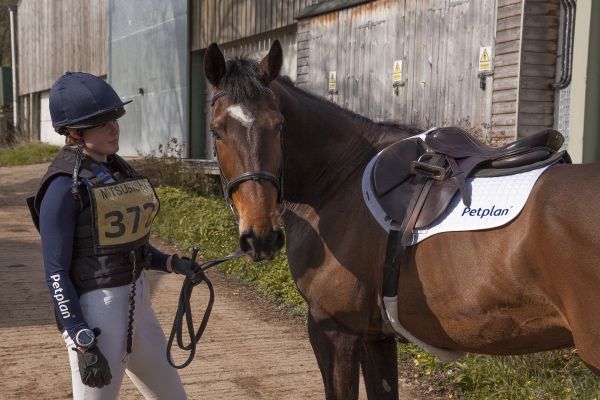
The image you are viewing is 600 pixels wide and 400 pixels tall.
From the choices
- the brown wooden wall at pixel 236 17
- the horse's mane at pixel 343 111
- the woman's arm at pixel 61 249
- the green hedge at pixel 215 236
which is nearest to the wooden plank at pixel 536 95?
the green hedge at pixel 215 236

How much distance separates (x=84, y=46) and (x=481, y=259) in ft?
74.8

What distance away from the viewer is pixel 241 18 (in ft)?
43.5

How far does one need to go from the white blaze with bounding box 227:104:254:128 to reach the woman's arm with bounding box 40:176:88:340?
2.45 feet

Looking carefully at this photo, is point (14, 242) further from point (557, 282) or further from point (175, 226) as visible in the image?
point (557, 282)

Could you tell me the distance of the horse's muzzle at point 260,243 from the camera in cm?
280

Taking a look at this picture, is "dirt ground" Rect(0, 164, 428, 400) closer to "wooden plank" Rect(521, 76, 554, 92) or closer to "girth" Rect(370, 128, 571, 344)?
"girth" Rect(370, 128, 571, 344)

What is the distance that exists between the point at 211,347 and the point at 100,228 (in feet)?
10.1

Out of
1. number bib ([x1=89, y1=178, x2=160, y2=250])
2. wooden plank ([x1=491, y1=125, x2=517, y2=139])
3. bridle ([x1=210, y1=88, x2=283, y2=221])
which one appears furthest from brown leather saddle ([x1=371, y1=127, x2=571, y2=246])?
wooden plank ([x1=491, y1=125, x2=517, y2=139])

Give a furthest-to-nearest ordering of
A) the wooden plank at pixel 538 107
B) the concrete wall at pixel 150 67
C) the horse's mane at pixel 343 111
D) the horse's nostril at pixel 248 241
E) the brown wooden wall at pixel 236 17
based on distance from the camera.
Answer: the concrete wall at pixel 150 67, the brown wooden wall at pixel 236 17, the wooden plank at pixel 538 107, the horse's mane at pixel 343 111, the horse's nostril at pixel 248 241

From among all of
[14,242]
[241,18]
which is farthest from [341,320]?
[241,18]

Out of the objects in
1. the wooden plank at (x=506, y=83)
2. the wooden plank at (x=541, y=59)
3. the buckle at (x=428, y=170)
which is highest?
the wooden plank at (x=541, y=59)

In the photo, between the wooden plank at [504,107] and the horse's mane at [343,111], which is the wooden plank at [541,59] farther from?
the horse's mane at [343,111]

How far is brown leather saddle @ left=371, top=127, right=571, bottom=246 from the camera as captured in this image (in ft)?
9.12

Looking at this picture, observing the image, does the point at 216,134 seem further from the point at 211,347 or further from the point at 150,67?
the point at 150,67
